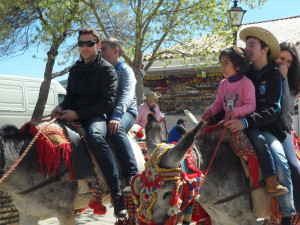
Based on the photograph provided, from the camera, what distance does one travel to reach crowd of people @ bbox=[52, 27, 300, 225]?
10.7 feet

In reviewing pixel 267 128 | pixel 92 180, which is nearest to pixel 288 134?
pixel 267 128

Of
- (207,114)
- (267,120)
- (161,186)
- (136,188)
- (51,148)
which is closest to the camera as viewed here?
(161,186)

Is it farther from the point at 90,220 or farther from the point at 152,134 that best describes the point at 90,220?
the point at 152,134

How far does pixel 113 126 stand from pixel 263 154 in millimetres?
1592

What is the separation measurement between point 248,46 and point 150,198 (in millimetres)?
2003

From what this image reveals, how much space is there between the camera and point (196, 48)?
11445 mm

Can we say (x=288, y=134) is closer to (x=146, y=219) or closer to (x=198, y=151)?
(x=198, y=151)

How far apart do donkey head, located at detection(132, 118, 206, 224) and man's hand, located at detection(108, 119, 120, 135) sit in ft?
4.35

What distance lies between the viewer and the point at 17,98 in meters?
13.3

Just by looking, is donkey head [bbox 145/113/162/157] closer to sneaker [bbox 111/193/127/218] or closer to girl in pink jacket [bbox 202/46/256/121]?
girl in pink jacket [bbox 202/46/256/121]

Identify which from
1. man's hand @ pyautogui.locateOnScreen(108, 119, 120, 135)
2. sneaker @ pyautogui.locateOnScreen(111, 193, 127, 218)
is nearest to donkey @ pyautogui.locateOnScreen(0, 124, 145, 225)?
sneaker @ pyautogui.locateOnScreen(111, 193, 127, 218)

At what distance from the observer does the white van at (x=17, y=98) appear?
12.8 meters

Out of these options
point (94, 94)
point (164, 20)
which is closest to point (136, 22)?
point (164, 20)

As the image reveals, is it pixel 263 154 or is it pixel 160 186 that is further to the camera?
pixel 263 154
